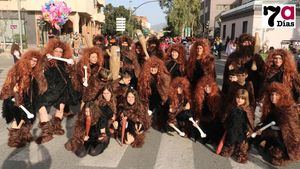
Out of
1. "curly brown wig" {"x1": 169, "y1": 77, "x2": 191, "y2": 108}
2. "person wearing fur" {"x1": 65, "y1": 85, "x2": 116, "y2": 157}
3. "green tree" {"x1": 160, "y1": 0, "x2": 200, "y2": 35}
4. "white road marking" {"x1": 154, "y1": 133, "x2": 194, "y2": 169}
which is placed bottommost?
"white road marking" {"x1": 154, "y1": 133, "x2": 194, "y2": 169}

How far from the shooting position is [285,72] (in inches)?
200

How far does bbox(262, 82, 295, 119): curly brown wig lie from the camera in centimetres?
461

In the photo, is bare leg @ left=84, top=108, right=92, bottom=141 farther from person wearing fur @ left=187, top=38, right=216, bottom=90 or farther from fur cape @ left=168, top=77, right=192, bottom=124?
person wearing fur @ left=187, top=38, right=216, bottom=90

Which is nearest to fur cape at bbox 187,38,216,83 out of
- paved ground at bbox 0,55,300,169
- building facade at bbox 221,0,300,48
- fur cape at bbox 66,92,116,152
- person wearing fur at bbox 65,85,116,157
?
paved ground at bbox 0,55,300,169

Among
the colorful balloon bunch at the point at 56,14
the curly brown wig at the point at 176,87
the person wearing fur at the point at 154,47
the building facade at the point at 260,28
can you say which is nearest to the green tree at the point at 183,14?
the building facade at the point at 260,28

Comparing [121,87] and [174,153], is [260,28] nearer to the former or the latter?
[121,87]

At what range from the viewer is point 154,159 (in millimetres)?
4648

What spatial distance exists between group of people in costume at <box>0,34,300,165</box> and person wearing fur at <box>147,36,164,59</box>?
70 centimetres

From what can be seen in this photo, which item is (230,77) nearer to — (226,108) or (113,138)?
(226,108)

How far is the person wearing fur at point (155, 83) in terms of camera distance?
5793 millimetres

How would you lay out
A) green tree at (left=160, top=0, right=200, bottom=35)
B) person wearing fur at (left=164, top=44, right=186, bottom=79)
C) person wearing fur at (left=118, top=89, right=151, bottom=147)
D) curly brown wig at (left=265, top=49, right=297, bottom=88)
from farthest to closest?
green tree at (left=160, top=0, right=200, bottom=35) < person wearing fur at (left=164, top=44, right=186, bottom=79) < person wearing fur at (left=118, top=89, right=151, bottom=147) < curly brown wig at (left=265, top=49, right=297, bottom=88)

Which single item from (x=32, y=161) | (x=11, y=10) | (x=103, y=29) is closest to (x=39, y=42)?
(x=11, y=10)

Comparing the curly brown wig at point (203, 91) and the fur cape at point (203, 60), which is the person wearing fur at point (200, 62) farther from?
the curly brown wig at point (203, 91)

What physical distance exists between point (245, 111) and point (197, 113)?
3.33ft
